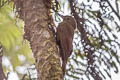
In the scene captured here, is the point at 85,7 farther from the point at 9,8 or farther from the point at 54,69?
the point at 54,69

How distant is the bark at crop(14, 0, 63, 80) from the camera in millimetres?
2268

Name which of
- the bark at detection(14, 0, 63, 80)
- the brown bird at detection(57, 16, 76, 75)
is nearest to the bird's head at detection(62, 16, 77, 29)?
the brown bird at detection(57, 16, 76, 75)

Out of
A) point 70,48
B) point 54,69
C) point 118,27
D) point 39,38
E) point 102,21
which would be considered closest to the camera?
point 54,69

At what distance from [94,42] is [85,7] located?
51 cm

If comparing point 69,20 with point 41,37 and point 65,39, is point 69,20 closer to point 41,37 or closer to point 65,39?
point 65,39

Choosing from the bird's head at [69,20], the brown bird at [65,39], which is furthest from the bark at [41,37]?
the bird's head at [69,20]

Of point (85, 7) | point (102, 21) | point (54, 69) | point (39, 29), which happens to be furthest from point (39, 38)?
point (85, 7)

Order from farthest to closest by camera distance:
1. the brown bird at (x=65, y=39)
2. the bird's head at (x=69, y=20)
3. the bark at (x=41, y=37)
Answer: the bird's head at (x=69, y=20)
the brown bird at (x=65, y=39)
the bark at (x=41, y=37)

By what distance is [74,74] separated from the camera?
3.99 m

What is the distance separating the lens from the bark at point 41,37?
2268 millimetres

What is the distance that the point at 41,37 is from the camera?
8.01 ft

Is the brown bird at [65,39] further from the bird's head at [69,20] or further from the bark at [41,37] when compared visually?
the bark at [41,37]

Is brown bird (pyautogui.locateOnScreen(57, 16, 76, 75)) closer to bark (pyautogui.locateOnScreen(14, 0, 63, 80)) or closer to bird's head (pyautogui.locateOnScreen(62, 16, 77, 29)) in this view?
bird's head (pyautogui.locateOnScreen(62, 16, 77, 29))

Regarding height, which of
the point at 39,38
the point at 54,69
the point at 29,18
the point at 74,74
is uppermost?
the point at 29,18
